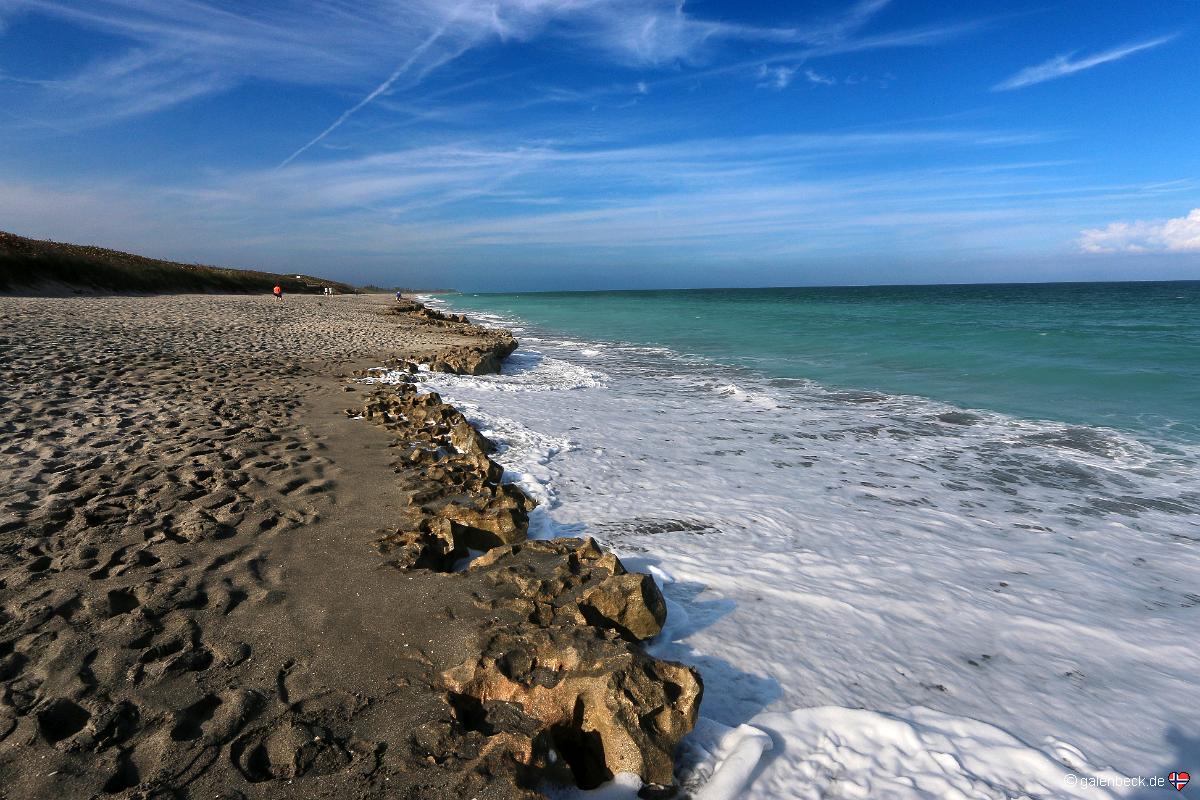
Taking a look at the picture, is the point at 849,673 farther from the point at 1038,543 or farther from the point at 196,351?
the point at 196,351

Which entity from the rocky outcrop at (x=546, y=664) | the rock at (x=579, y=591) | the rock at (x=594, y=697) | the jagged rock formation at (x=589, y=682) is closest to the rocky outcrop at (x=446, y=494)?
the rocky outcrop at (x=546, y=664)

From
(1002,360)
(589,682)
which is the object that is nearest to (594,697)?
(589,682)

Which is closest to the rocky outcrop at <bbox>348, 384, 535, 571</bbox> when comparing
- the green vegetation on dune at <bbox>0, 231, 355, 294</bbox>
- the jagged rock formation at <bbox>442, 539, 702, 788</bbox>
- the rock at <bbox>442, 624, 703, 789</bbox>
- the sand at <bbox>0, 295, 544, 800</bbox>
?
the sand at <bbox>0, 295, 544, 800</bbox>

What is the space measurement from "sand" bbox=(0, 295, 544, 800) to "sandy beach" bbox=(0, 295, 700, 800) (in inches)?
0.4

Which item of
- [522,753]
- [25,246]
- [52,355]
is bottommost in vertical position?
[522,753]

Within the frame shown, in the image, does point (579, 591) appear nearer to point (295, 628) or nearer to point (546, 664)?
point (546, 664)

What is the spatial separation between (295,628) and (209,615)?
1.38ft

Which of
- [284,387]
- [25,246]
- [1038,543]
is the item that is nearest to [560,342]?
[284,387]

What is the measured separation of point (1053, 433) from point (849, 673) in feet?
23.3

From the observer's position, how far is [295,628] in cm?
271

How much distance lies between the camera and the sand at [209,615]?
1949 mm

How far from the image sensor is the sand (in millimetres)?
1949

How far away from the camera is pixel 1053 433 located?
26.1 ft

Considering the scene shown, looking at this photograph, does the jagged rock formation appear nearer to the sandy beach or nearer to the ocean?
the sandy beach
